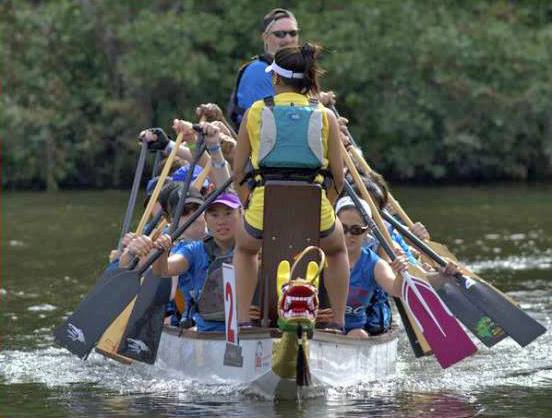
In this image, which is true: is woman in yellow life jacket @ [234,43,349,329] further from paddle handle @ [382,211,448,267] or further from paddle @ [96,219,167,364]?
paddle @ [96,219,167,364]

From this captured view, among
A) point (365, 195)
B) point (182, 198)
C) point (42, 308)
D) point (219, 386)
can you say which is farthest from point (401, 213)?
point (42, 308)

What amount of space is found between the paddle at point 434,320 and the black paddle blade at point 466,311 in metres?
0.18

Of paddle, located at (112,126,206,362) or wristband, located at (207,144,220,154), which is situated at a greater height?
wristband, located at (207,144,220,154)

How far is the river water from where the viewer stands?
350 inches

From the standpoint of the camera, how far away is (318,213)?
869cm

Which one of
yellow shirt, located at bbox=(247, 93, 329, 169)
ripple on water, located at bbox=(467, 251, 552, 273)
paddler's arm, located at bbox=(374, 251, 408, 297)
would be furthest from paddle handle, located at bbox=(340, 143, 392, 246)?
ripple on water, located at bbox=(467, 251, 552, 273)

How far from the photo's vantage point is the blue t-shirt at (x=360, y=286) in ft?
32.3

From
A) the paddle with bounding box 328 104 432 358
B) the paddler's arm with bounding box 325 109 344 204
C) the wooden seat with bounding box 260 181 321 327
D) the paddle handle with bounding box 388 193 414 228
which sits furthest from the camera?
the paddle handle with bounding box 388 193 414 228

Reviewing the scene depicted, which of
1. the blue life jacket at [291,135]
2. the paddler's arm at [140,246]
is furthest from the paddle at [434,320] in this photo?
the paddler's arm at [140,246]

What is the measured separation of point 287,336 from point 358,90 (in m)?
16.2

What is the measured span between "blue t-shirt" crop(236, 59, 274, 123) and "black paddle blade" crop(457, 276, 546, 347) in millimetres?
2140

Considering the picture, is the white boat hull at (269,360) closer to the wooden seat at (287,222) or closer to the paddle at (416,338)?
the paddle at (416,338)

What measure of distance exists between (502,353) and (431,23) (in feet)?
46.1

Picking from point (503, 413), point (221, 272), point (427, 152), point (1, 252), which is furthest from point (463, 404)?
point (427, 152)
